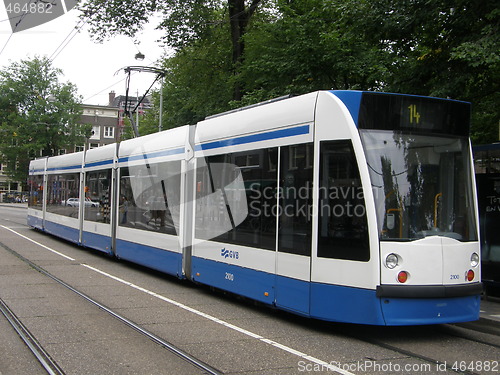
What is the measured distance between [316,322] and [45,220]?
53.8 ft

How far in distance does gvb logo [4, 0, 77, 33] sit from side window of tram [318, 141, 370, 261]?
6.82 m

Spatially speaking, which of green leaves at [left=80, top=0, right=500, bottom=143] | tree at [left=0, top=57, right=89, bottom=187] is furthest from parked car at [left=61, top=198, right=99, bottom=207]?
tree at [left=0, top=57, right=89, bottom=187]

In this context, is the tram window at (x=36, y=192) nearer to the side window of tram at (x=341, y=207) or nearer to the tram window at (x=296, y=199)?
the tram window at (x=296, y=199)

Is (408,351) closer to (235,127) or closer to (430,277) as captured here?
(430,277)

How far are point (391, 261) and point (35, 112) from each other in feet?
207

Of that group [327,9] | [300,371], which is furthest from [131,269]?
[300,371]

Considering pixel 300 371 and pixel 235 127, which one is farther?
pixel 235 127

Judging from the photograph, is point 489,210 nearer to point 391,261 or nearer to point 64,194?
point 391,261

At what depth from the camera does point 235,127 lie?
8.50m

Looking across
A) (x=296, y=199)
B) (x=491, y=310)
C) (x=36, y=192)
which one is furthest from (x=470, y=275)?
(x=36, y=192)

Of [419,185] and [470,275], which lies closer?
[419,185]

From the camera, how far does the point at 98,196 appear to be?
49.2ft

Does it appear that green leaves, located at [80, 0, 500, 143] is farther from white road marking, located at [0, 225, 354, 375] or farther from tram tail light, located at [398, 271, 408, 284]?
white road marking, located at [0, 225, 354, 375]

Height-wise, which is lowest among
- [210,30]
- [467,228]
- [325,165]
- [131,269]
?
[131,269]
